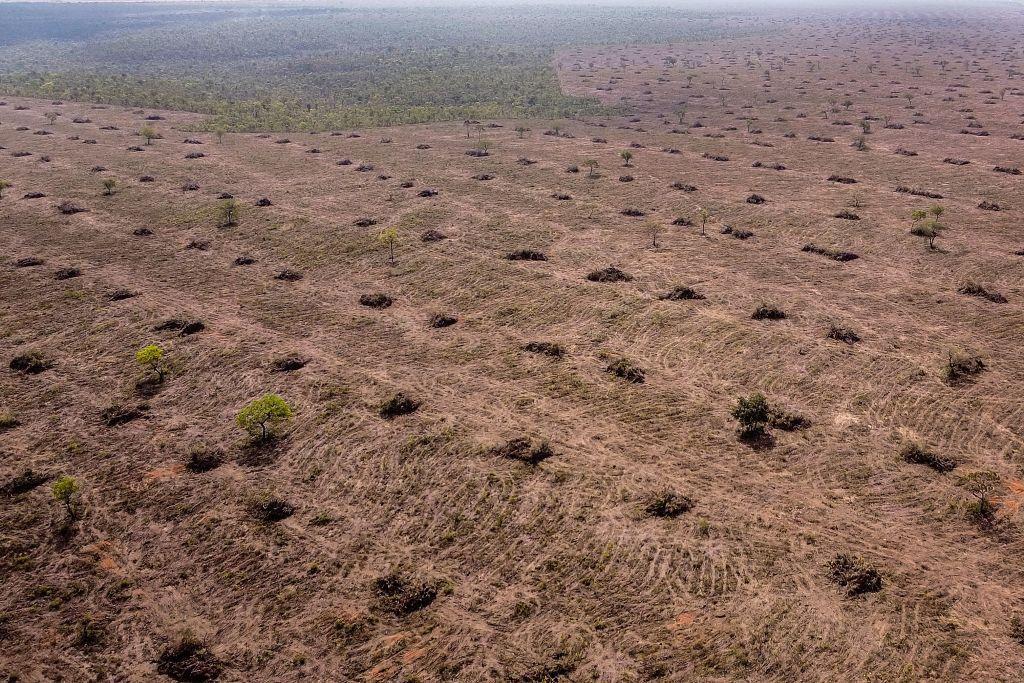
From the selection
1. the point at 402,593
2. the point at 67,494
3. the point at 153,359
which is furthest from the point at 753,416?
the point at 153,359

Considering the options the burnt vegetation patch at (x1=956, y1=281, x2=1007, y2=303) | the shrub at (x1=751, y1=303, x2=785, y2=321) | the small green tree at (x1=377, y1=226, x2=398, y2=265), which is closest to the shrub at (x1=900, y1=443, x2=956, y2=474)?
the shrub at (x1=751, y1=303, x2=785, y2=321)

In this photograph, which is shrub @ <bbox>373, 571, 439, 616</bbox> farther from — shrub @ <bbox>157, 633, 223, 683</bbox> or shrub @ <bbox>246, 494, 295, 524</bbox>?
shrub @ <bbox>246, 494, 295, 524</bbox>

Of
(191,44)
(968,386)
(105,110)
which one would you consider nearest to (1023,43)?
(968,386)

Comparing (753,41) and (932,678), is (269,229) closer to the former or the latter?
(932,678)

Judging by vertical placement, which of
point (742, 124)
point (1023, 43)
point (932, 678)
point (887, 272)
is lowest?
point (932, 678)

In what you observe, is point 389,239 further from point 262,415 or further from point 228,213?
point 262,415

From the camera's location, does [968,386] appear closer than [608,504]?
No

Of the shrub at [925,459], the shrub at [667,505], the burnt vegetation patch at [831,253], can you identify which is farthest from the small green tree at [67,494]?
the burnt vegetation patch at [831,253]

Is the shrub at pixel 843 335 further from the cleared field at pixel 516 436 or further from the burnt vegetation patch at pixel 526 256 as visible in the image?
the burnt vegetation patch at pixel 526 256
